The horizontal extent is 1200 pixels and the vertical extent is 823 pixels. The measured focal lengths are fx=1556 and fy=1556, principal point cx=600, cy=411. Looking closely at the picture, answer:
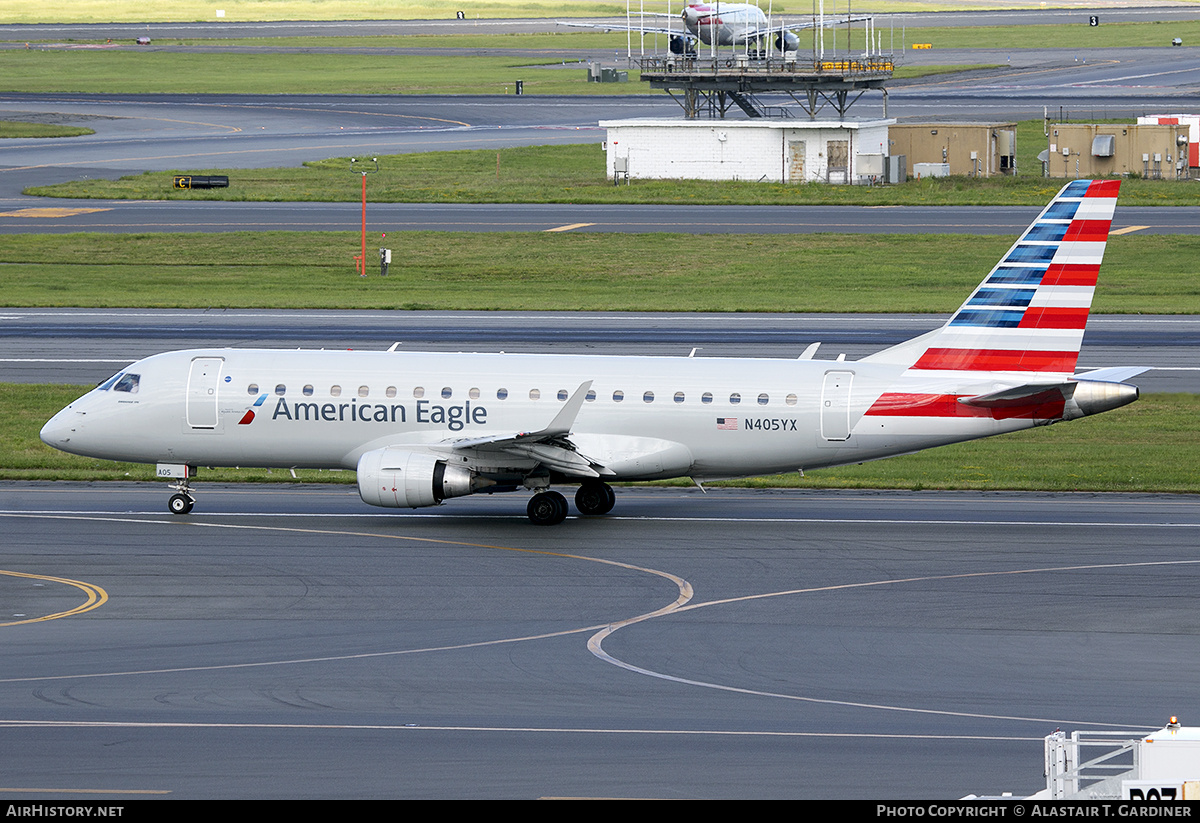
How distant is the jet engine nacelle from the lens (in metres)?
33.5

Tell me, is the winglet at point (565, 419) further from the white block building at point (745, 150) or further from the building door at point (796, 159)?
the building door at point (796, 159)

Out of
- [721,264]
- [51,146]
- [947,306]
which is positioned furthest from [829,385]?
[51,146]

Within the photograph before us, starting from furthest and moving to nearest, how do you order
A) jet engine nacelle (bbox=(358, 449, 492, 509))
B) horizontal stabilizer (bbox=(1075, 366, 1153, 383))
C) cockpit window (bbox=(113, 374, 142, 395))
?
cockpit window (bbox=(113, 374, 142, 395))
horizontal stabilizer (bbox=(1075, 366, 1153, 383))
jet engine nacelle (bbox=(358, 449, 492, 509))

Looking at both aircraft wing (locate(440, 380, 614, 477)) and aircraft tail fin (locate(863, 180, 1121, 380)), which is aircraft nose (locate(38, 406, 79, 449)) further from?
aircraft tail fin (locate(863, 180, 1121, 380))

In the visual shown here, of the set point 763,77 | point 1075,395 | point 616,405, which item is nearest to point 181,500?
point 616,405

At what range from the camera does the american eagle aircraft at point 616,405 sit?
3425 cm

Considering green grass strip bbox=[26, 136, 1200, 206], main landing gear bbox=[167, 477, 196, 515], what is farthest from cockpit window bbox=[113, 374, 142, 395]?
green grass strip bbox=[26, 136, 1200, 206]

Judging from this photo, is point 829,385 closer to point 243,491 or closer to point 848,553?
point 848,553

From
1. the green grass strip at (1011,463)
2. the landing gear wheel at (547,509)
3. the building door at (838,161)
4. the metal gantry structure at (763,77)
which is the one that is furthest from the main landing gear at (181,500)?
the building door at (838,161)

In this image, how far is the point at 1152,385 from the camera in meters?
50.6

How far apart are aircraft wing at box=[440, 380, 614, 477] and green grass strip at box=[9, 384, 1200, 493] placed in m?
7.83

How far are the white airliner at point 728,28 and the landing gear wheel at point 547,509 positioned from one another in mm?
68431

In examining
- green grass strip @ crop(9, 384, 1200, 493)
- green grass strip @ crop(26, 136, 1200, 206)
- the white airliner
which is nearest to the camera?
green grass strip @ crop(9, 384, 1200, 493)

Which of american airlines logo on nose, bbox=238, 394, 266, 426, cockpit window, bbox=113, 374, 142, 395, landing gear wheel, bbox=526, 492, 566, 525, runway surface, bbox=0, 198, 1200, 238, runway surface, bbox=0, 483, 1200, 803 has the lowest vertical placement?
runway surface, bbox=0, 483, 1200, 803
